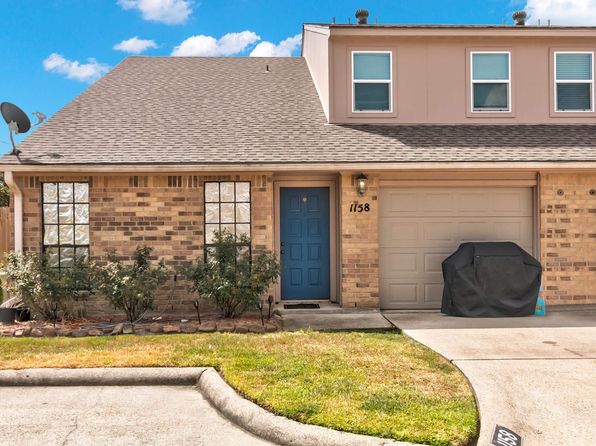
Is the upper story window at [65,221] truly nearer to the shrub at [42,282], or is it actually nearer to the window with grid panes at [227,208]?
the shrub at [42,282]

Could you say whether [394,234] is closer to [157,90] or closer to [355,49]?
[355,49]

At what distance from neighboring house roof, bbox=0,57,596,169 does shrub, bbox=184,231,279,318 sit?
5.10 feet

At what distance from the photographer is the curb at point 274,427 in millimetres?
3734

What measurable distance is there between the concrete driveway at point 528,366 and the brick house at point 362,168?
1383 millimetres

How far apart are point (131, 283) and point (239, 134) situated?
11.1ft

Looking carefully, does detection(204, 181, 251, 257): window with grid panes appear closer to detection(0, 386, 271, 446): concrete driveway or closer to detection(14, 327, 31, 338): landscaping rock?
detection(14, 327, 31, 338): landscaping rock

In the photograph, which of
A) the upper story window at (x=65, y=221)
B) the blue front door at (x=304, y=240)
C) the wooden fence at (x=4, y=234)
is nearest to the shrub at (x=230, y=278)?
the blue front door at (x=304, y=240)

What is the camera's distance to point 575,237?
9188mm

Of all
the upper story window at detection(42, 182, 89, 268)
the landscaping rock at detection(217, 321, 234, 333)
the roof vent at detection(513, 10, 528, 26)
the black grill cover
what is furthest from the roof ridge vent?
the upper story window at detection(42, 182, 89, 268)

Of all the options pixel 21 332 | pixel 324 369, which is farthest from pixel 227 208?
pixel 324 369

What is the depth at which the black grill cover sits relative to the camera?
8391mm

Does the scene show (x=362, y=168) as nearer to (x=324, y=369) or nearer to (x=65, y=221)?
(x=324, y=369)

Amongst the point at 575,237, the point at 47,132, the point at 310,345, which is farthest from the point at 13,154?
the point at 575,237

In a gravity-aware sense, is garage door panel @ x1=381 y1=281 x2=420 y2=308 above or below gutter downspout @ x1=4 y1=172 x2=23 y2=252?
below
